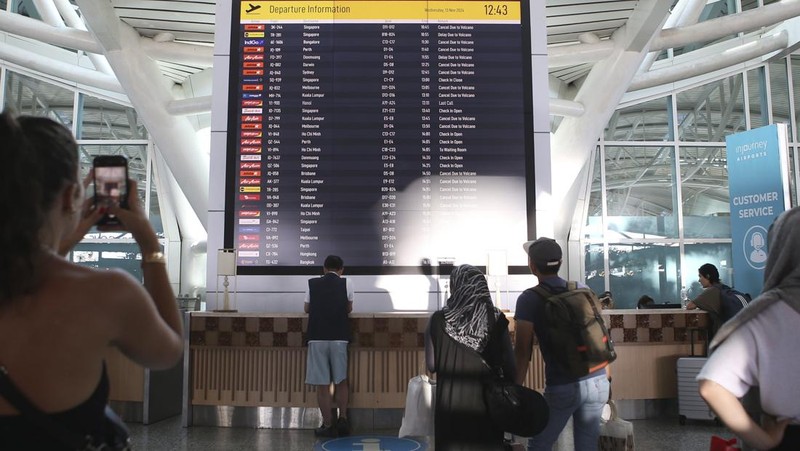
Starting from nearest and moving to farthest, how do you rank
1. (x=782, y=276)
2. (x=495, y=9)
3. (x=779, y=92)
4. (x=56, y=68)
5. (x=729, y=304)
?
Result: (x=782, y=276) → (x=729, y=304) → (x=495, y=9) → (x=56, y=68) → (x=779, y=92)

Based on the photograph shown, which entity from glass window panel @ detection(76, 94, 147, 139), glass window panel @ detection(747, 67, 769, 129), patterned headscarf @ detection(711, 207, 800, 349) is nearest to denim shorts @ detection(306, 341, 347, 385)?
patterned headscarf @ detection(711, 207, 800, 349)

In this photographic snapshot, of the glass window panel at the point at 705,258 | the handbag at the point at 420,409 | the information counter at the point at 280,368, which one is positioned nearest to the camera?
the handbag at the point at 420,409

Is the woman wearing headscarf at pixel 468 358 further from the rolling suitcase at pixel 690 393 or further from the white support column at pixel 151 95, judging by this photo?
the white support column at pixel 151 95

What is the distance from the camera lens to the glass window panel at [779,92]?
16578mm

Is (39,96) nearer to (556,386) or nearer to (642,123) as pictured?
(642,123)

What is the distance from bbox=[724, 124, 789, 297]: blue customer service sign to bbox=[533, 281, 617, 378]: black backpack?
6.85 m

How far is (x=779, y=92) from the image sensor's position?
1664 centimetres

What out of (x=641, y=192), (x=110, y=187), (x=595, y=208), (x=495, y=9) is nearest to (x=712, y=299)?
(x=495, y=9)

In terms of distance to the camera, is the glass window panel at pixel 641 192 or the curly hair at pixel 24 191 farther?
the glass window panel at pixel 641 192

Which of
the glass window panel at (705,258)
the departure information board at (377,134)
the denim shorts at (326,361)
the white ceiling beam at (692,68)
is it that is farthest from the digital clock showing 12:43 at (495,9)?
the glass window panel at (705,258)

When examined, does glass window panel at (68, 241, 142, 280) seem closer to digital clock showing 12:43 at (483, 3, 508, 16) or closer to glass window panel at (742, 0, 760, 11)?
digital clock showing 12:43 at (483, 3, 508, 16)

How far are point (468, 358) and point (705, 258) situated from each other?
15319mm

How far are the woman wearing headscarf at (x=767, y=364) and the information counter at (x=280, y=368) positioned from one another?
471cm

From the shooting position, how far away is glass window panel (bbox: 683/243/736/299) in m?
16.4
